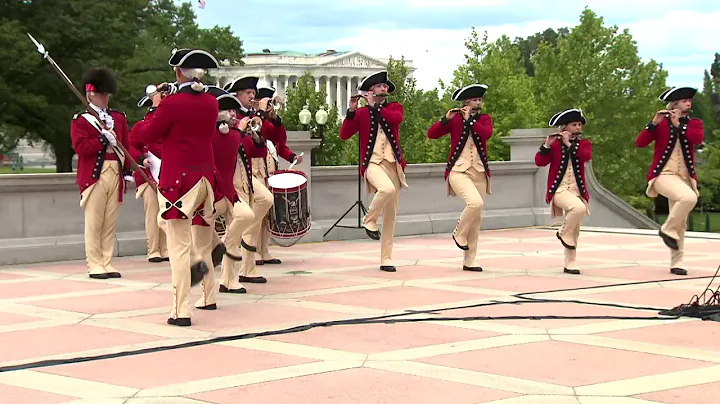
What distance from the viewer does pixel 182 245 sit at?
28.7 feet

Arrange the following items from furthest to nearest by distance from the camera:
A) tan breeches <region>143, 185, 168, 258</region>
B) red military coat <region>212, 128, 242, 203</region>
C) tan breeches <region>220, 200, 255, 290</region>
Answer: tan breeches <region>143, 185, 168, 258</region>
tan breeches <region>220, 200, 255, 290</region>
red military coat <region>212, 128, 242, 203</region>

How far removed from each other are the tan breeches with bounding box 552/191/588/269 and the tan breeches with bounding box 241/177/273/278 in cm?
346

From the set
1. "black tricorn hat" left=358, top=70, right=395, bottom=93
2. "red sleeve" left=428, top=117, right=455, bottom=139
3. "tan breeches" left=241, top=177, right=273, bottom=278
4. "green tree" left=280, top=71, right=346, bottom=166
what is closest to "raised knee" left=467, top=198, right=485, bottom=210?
"red sleeve" left=428, top=117, right=455, bottom=139

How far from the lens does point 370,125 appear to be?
40.3 ft

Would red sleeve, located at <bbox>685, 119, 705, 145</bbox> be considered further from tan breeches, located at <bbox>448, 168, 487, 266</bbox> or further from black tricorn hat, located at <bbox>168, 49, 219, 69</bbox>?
black tricorn hat, located at <bbox>168, 49, 219, 69</bbox>

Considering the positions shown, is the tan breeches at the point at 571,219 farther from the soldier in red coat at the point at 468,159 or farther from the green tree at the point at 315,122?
the green tree at the point at 315,122

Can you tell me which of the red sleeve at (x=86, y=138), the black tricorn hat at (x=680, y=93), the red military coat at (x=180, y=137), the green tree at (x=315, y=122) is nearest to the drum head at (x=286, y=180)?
the red sleeve at (x=86, y=138)

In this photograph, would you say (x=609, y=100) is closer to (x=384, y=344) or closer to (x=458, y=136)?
(x=458, y=136)

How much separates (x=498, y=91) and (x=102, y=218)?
53.8m

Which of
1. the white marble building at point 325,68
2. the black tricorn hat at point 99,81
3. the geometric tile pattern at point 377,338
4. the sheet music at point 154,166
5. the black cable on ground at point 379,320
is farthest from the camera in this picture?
the white marble building at point 325,68

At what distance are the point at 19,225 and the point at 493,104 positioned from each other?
5291cm

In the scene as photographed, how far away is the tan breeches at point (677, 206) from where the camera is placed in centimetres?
1209

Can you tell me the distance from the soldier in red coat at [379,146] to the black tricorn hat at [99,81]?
8.97 feet

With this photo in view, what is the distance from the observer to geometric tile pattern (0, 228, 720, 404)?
644cm
